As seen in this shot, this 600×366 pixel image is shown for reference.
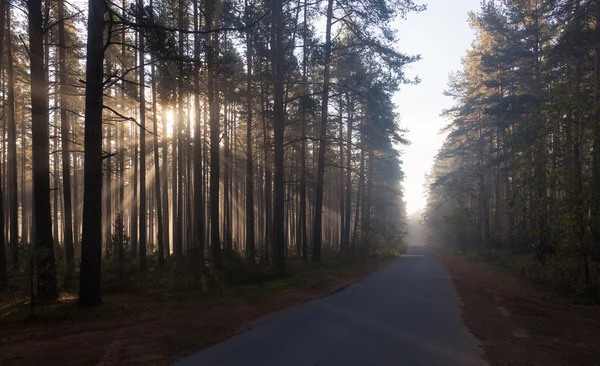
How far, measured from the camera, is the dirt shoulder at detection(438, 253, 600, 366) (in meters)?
6.48

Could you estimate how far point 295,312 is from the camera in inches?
380

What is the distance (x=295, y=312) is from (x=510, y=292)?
27.2 ft

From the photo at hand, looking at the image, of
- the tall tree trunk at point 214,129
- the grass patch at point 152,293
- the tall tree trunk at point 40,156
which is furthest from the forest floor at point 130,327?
the tall tree trunk at point 214,129

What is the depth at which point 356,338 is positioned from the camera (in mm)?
7242

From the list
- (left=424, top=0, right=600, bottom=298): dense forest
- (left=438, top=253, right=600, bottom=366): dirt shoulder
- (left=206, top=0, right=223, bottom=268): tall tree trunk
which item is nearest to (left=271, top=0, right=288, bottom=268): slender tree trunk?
(left=206, top=0, right=223, bottom=268): tall tree trunk

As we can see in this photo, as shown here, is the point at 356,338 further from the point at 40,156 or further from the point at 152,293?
the point at 40,156

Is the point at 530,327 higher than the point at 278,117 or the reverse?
the reverse

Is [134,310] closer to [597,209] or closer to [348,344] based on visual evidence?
[348,344]

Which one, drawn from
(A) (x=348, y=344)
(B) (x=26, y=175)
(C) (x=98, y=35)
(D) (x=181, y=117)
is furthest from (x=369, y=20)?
(B) (x=26, y=175)

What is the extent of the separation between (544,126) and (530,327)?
8.58 m

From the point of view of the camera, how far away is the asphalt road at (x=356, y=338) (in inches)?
238

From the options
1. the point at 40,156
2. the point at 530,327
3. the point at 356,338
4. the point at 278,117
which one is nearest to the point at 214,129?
the point at 278,117

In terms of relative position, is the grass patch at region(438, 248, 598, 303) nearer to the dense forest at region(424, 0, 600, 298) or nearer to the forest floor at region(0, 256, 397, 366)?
the dense forest at region(424, 0, 600, 298)

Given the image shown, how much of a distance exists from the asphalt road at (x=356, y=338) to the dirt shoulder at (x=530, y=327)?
16.4 inches
